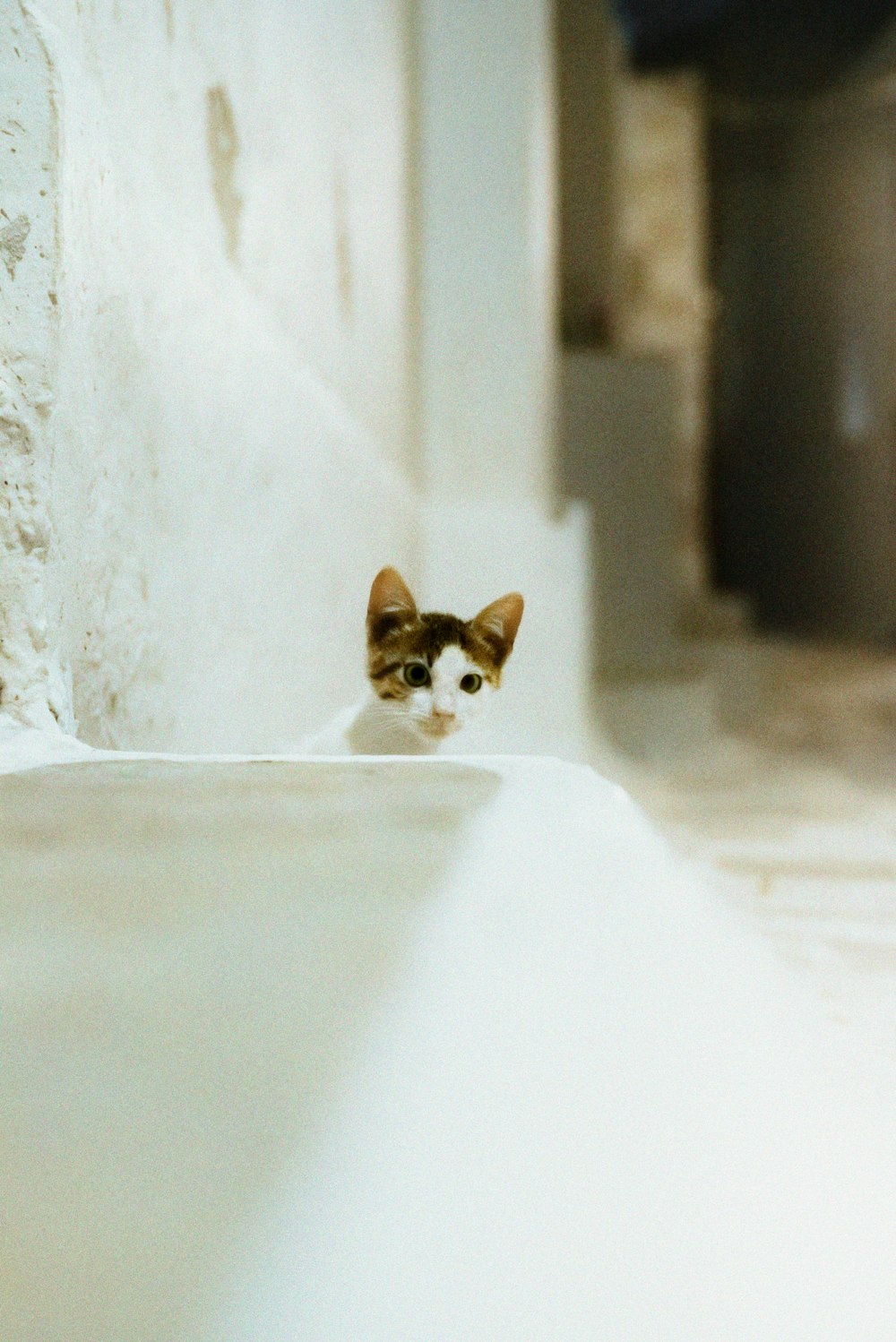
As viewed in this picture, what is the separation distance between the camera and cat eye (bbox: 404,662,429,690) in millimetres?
698

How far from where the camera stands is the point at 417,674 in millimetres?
701

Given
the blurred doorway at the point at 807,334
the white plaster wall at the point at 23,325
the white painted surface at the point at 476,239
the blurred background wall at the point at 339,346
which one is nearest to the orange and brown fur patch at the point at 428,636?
the blurred background wall at the point at 339,346

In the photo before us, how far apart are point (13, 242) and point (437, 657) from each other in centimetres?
34

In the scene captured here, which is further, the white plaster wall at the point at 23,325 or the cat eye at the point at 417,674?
the cat eye at the point at 417,674

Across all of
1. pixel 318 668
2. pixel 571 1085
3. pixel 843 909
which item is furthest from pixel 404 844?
pixel 843 909

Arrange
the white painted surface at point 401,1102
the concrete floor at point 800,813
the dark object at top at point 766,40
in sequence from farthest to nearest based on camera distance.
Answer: the dark object at top at point 766,40 < the concrete floor at point 800,813 < the white painted surface at point 401,1102

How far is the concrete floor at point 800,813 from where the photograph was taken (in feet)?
3.16

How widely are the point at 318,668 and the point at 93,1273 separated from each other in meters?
0.75

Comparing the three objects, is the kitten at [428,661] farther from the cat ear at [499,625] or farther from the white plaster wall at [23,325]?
the white plaster wall at [23,325]

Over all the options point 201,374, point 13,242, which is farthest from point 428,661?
point 13,242

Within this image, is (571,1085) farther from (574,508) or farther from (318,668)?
(574,508)

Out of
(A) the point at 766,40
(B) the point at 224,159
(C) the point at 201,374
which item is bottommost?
(C) the point at 201,374

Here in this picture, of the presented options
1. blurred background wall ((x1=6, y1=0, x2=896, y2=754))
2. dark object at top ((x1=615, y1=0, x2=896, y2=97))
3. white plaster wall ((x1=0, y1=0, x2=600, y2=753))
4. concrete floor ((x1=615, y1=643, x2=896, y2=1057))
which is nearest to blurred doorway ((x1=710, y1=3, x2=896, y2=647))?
dark object at top ((x1=615, y1=0, x2=896, y2=97))

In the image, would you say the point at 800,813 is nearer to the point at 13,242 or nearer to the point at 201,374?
the point at 201,374
